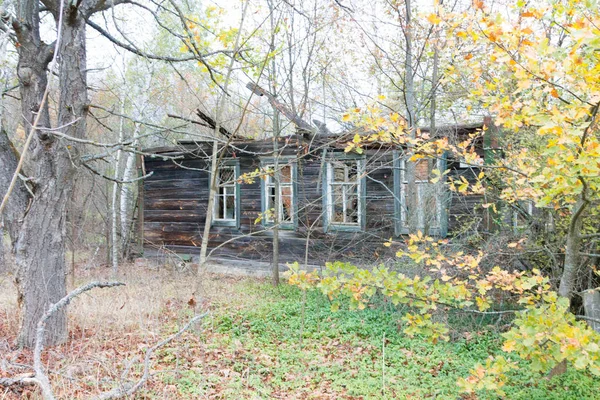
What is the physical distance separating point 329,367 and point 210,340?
67.0 inches

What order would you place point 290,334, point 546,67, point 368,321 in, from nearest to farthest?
point 546,67
point 290,334
point 368,321

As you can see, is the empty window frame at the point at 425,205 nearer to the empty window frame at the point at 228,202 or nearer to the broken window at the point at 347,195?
the broken window at the point at 347,195

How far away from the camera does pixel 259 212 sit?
12.1 m

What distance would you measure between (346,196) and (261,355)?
5.39m

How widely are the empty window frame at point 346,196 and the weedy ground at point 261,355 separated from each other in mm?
2521

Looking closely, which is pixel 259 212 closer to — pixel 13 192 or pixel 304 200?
pixel 304 200

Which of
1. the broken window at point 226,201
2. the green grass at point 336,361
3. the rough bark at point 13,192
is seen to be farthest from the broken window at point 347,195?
the rough bark at point 13,192

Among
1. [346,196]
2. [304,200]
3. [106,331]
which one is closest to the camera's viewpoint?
[106,331]

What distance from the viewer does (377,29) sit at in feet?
30.9

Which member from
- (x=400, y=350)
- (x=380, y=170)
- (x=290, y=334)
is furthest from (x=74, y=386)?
(x=380, y=170)

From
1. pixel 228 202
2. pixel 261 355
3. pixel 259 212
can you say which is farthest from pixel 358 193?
pixel 261 355

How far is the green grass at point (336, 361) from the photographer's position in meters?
4.79

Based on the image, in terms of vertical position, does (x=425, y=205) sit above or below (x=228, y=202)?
below

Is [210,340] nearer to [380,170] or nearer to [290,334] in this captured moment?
[290,334]
